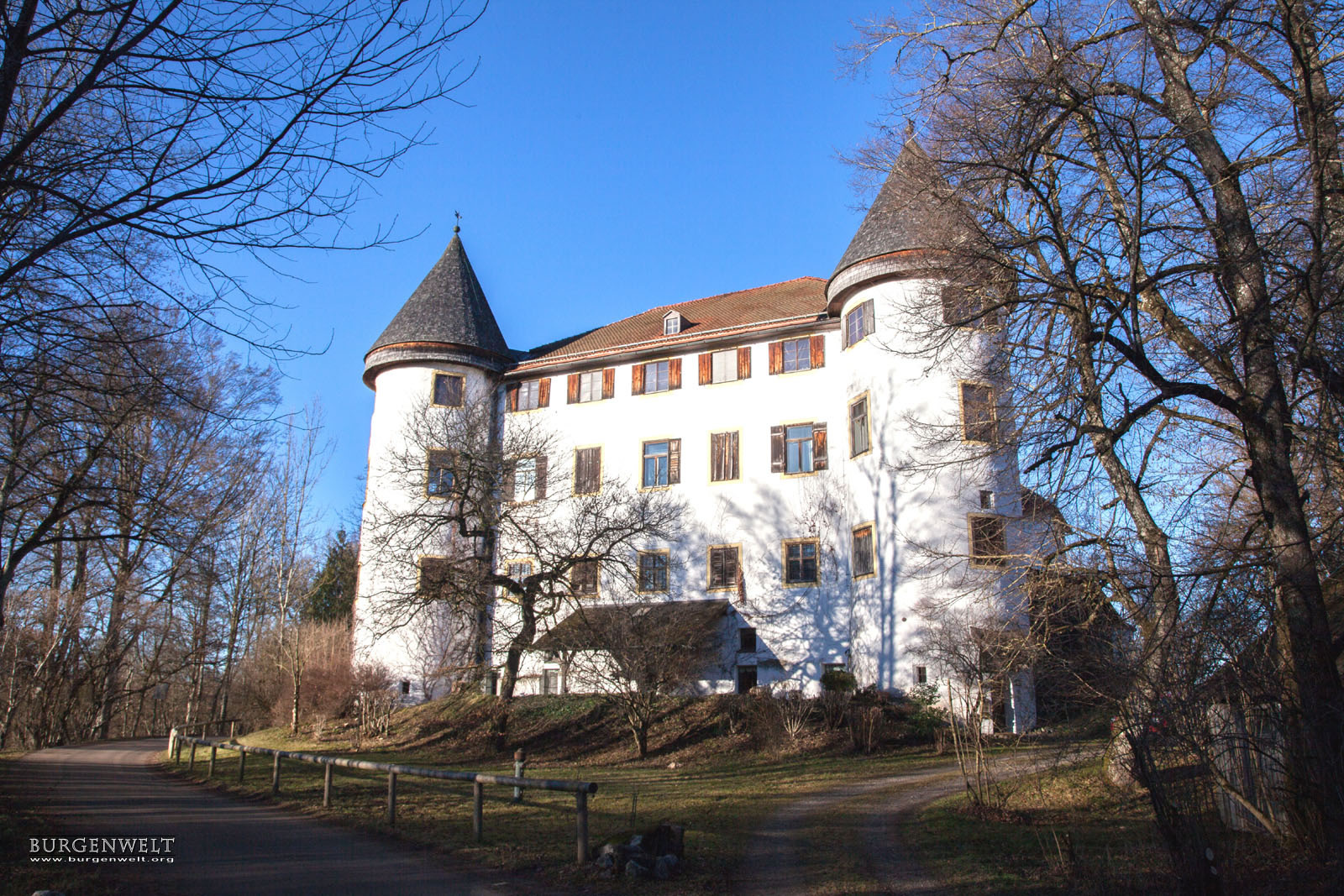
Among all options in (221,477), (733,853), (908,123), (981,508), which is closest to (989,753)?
(981,508)

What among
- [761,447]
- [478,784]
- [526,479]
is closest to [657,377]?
[761,447]

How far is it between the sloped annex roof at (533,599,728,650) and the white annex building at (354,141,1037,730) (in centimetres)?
35

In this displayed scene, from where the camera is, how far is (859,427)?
25453mm

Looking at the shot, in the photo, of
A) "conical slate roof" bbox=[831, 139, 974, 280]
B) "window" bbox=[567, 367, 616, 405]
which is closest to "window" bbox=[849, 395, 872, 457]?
"window" bbox=[567, 367, 616, 405]

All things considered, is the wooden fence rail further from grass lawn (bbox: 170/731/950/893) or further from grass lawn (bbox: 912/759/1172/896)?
grass lawn (bbox: 912/759/1172/896)

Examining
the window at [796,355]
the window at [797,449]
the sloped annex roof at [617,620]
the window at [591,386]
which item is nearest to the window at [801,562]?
the sloped annex roof at [617,620]

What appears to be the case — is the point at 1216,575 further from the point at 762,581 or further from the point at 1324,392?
the point at 762,581

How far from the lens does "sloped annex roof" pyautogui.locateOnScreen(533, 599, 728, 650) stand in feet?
69.3

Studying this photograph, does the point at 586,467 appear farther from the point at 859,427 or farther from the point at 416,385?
the point at 859,427

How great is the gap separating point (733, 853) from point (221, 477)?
13.4 meters

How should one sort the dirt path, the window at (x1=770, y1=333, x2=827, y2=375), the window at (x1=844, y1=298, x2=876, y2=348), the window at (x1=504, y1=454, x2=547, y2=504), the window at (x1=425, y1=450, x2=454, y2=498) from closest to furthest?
the dirt path, the window at (x1=425, y1=450, x2=454, y2=498), the window at (x1=504, y1=454, x2=547, y2=504), the window at (x1=844, y1=298, x2=876, y2=348), the window at (x1=770, y1=333, x2=827, y2=375)

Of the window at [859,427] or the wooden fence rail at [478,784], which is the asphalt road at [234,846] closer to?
the wooden fence rail at [478,784]

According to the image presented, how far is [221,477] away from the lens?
1789 centimetres

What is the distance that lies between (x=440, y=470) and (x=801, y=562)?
1059 cm
